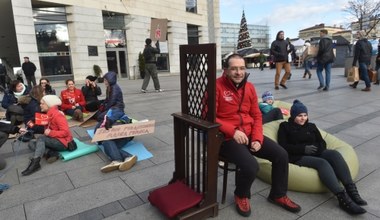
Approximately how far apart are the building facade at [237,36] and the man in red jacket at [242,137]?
72.4 m

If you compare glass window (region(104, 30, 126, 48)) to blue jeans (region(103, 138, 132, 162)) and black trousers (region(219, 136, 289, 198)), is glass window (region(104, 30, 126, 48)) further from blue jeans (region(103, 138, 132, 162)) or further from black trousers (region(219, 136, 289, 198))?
black trousers (region(219, 136, 289, 198))

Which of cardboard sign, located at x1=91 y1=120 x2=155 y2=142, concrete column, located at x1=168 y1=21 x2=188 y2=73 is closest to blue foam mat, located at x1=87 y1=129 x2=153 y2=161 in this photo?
cardboard sign, located at x1=91 y1=120 x2=155 y2=142

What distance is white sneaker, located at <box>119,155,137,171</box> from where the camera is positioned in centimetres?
369

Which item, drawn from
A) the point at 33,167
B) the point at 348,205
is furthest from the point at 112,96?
the point at 348,205

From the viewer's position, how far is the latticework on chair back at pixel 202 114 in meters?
2.39

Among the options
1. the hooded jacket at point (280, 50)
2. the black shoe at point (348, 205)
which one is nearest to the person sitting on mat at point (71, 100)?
the black shoe at point (348, 205)

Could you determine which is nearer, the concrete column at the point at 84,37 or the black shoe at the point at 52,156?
the black shoe at the point at 52,156

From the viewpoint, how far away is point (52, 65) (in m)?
16.5

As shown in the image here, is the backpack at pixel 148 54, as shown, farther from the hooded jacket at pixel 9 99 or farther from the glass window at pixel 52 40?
the glass window at pixel 52 40

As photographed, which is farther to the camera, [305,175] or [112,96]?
[112,96]

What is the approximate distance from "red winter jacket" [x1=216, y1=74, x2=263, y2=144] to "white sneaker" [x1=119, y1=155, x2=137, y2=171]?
61.3 inches

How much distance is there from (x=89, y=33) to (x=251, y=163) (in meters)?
16.7

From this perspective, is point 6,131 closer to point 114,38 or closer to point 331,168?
point 331,168

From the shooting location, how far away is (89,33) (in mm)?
17078
